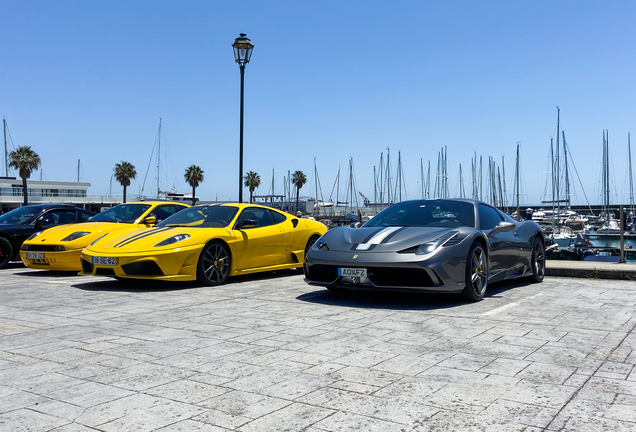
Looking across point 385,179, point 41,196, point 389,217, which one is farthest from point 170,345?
point 41,196

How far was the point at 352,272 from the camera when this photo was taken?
6062 millimetres

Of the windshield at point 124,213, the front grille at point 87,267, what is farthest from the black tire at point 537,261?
the windshield at point 124,213

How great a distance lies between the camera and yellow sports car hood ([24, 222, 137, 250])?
9.30m

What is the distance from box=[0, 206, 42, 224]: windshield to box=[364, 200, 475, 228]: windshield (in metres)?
7.61

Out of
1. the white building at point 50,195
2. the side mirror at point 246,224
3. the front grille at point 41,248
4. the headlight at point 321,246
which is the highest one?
the white building at point 50,195

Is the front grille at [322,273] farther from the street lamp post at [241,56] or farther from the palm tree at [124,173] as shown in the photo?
the palm tree at [124,173]

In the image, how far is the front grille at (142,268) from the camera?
24.1 ft

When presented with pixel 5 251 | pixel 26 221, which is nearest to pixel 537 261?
pixel 26 221

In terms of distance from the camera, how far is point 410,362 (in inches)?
147

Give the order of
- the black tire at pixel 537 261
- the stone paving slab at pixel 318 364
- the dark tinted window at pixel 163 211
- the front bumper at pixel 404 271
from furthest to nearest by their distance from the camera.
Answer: the dark tinted window at pixel 163 211, the black tire at pixel 537 261, the front bumper at pixel 404 271, the stone paving slab at pixel 318 364

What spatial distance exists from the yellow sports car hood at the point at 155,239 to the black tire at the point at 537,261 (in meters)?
4.43

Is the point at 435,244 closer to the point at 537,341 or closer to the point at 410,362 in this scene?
the point at 537,341

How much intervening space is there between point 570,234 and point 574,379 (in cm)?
2827

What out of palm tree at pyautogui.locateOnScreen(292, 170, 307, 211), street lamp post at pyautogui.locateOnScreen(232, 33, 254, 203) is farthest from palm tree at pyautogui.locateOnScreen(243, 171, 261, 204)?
street lamp post at pyautogui.locateOnScreen(232, 33, 254, 203)
